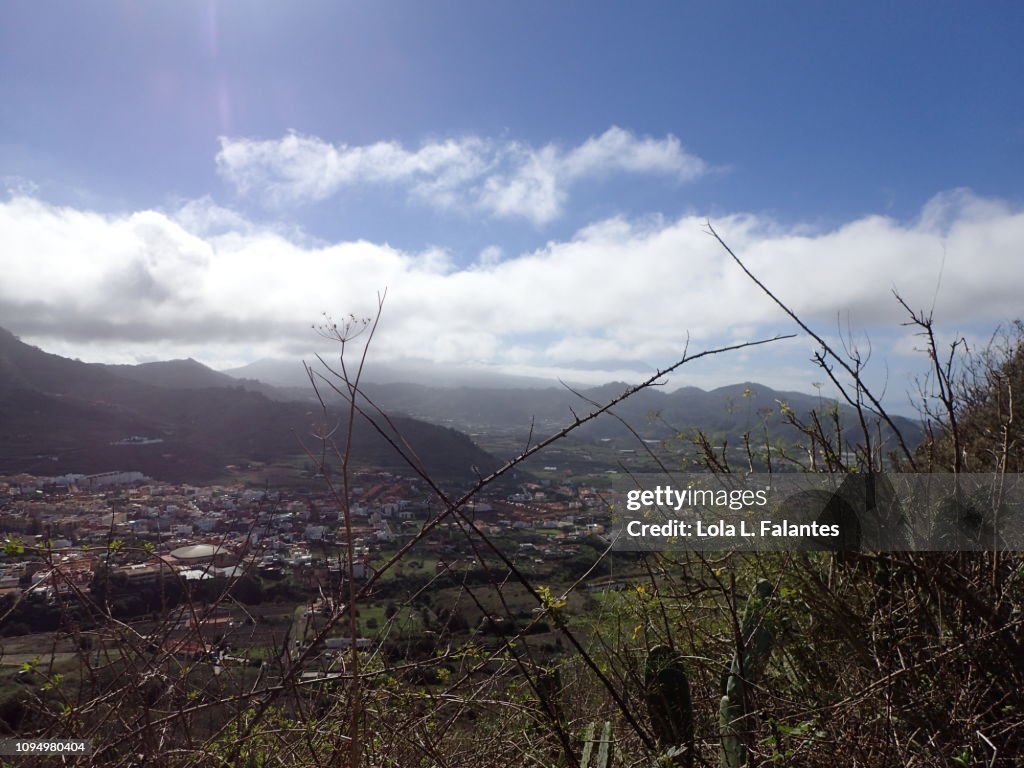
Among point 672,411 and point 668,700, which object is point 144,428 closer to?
point 672,411

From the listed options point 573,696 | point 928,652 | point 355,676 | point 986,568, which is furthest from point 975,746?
point 573,696

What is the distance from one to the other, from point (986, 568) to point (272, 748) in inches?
99.4

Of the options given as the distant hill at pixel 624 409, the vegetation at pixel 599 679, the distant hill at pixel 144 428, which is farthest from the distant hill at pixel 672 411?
the distant hill at pixel 144 428

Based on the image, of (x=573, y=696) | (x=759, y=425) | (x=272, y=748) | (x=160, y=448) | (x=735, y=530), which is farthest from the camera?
(x=160, y=448)

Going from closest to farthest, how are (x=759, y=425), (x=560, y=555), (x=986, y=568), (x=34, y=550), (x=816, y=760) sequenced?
(x=34, y=550) → (x=816, y=760) → (x=986, y=568) → (x=759, y=425) → (x=560, y=555)

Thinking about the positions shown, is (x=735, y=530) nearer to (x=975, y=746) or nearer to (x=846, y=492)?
(x=846, y=492)

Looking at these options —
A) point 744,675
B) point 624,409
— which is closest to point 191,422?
point 624,409

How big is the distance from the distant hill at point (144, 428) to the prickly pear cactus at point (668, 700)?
6.19m

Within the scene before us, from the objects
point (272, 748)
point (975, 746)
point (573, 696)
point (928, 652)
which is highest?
point (928, 652)

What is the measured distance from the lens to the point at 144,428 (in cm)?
1515

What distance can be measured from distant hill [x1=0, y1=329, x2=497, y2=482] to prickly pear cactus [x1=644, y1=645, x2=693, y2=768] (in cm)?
619

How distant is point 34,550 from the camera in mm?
1561

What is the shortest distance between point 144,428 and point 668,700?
16744 mm

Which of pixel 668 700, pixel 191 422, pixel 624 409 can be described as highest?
pixel 624 409
